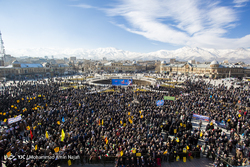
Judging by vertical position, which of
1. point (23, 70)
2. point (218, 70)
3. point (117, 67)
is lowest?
point (23, 70)

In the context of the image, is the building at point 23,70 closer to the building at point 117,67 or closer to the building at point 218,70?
the building at point 117,67

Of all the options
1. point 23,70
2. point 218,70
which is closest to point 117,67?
point 23,70

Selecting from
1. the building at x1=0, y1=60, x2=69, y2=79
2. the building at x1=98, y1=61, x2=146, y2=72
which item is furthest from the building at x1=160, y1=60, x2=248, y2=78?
the building at x1=0, y1=60, x2=69, y2=79

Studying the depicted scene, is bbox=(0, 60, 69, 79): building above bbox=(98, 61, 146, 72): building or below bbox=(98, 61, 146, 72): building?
below

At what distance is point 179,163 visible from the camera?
393 inches

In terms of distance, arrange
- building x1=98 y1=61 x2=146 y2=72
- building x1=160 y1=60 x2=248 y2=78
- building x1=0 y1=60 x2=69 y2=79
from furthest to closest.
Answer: building x1=98 y1=61 x2=146 y2=72
building x1=160 y1=60 x2=248 y2=78
building x1=0 y1=60 x2=69 y2=79

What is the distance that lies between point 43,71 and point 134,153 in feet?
273

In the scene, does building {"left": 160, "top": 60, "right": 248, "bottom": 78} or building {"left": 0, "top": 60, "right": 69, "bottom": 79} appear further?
building {"left": 160, "top": 60, "right": 248, "bottom": 78}

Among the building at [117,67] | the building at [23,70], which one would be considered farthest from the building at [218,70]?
the building at [23,70]

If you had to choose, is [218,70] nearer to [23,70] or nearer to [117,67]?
[117,67]

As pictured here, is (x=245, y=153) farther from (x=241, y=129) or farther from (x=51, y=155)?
(x=51, y=155)

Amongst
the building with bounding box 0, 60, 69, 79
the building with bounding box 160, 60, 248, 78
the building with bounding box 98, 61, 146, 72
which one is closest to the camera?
the building with bounding box 0, 60, 69, 79

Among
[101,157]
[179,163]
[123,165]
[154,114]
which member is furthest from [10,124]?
[179,163]

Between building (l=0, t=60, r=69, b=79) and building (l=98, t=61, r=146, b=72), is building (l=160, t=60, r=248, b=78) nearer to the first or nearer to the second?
building (l=98, t=61, r=146, b=72)
